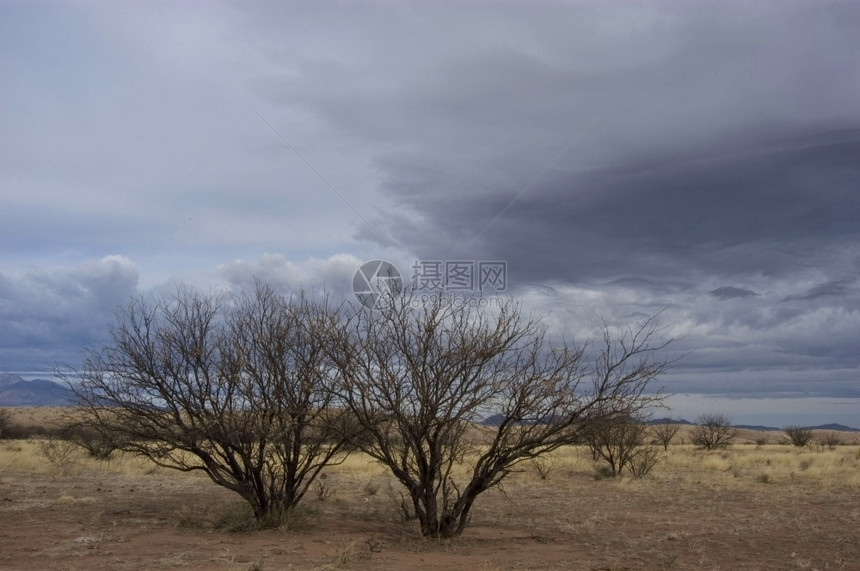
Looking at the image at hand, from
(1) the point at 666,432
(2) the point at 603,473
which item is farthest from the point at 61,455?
(1) the point at 666,432

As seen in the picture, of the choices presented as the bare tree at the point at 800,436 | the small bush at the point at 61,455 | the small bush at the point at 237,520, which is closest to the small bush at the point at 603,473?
the small bush at the point at 237,520

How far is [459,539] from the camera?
12656 millimetres

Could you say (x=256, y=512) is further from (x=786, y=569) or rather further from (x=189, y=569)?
(x=786, y=569)

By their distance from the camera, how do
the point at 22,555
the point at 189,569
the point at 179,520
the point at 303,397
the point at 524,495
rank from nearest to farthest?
the point at 189,569, the point at 22,555, the point at 303,397, the point at 179,520, the point at 524,495

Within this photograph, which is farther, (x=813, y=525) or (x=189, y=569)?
(x=813, y=525)

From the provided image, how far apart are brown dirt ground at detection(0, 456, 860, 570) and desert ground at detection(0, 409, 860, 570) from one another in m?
0.04

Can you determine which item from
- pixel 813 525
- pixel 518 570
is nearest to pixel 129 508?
pixel 518 570

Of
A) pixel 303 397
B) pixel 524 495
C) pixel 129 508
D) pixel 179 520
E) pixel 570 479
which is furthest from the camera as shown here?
pixel 570 479

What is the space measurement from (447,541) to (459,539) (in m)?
0.35

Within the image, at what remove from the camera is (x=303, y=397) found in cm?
1353

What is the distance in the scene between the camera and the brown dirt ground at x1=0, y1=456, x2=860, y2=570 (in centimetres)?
1090

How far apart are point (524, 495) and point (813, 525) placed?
8.75 m

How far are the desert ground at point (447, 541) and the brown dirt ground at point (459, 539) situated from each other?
4 cm

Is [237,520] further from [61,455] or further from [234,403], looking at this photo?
[61,455]
